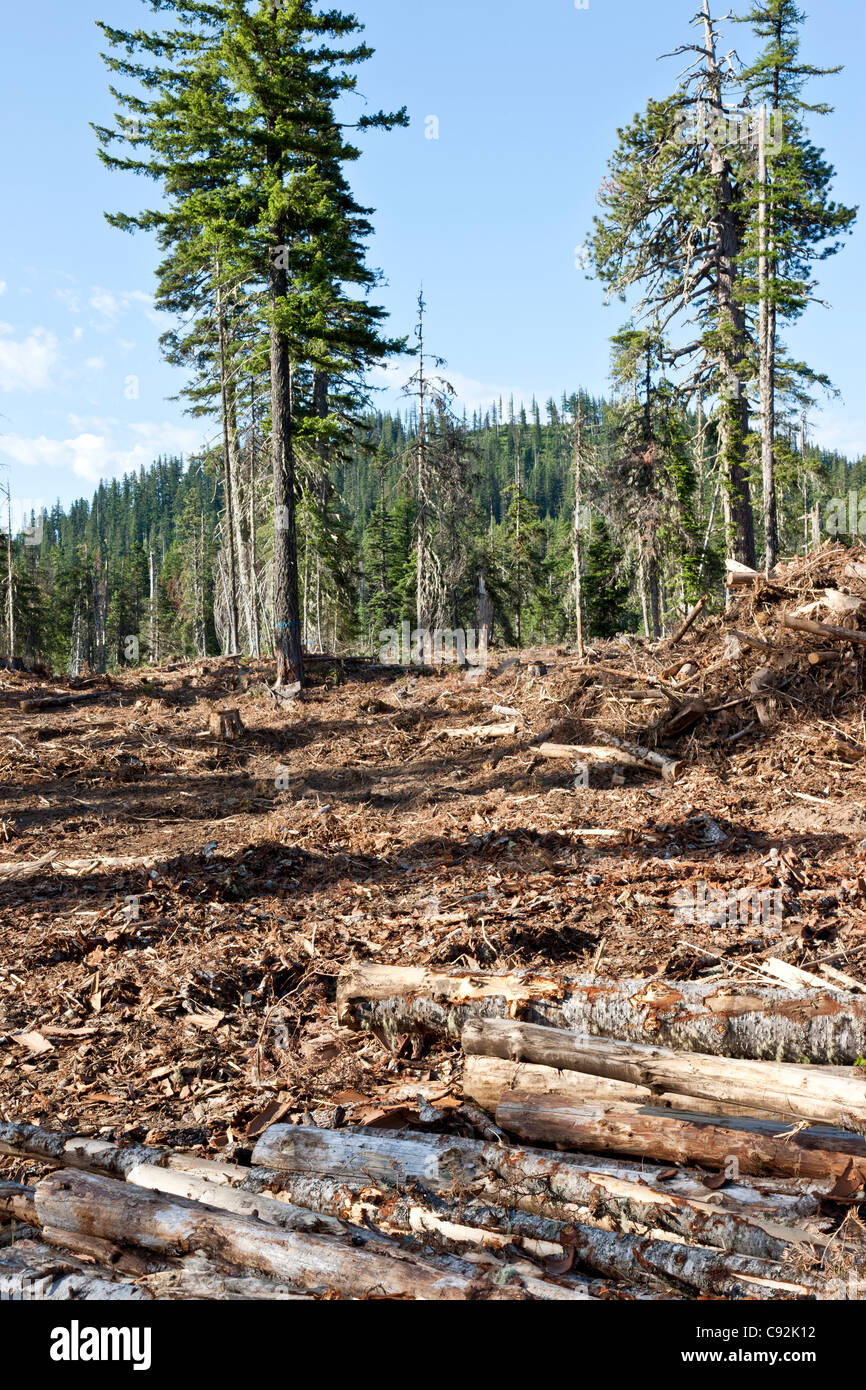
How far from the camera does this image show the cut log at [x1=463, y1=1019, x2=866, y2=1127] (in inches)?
137

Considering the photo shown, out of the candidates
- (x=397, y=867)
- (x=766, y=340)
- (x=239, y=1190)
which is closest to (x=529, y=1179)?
(x=239, y=1190)

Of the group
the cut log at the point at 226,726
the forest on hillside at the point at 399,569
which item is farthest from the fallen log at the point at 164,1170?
the forest on hillside at the point at 399,569

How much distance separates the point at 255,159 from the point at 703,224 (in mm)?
11078

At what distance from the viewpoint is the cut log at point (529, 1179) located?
285 cm

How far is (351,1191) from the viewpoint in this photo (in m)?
3.30

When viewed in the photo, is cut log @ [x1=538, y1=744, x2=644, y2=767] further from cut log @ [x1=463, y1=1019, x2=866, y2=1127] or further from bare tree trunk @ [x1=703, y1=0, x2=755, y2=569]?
bare tree trunk @ [x1=703, y1=0, x2=755, y2=569]

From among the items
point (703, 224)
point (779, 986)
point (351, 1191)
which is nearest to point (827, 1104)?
point (779, 986)

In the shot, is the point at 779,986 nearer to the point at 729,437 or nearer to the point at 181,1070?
the point at 181,1070

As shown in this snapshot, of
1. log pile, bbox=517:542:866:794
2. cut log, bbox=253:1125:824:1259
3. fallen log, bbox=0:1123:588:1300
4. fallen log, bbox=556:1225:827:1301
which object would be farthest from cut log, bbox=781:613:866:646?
fallen log, bbox=0:1123:588:1300

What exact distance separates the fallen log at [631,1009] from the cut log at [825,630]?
633cm

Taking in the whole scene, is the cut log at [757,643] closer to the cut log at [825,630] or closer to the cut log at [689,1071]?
the cut log at [825,630]

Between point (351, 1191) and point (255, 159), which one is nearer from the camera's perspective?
point (351, 1191)

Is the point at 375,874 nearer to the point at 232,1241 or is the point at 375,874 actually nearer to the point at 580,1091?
the point at 580,1091

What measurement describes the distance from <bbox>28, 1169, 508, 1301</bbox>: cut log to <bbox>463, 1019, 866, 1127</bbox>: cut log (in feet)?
4.94
